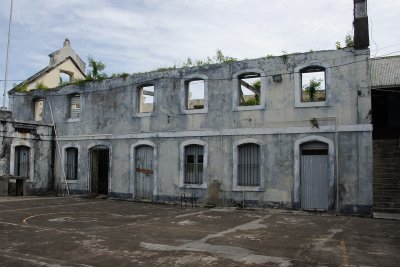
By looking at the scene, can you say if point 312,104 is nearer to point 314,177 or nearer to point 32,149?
point 314,177

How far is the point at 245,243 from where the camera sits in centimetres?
906

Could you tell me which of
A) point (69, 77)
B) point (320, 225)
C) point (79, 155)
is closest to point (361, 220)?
point (320, 225)

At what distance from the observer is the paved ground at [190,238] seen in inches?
296

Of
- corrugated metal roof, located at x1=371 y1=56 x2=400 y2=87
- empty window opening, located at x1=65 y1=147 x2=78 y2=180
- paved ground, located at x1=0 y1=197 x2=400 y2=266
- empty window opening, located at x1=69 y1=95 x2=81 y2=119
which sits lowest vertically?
paved ground, located at x1=0 y1=197 x2=400 y2=266

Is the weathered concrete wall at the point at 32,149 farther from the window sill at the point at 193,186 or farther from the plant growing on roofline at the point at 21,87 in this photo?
the window sill at the point at 193,186

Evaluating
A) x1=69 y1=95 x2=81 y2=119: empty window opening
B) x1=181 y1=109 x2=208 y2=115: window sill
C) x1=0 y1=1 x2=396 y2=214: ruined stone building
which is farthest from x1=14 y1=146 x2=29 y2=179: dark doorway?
x1=181 y1=109 x2=208 y2=115: window sill

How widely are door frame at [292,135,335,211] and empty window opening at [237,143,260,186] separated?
1661 millimetres

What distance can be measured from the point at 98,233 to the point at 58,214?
13.7 feet

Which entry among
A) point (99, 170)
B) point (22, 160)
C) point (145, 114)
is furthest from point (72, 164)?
point (145, 114)

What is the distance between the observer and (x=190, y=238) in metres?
9.64

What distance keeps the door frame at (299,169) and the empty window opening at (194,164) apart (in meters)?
4.32

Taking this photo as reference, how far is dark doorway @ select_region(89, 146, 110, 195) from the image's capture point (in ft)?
68.2

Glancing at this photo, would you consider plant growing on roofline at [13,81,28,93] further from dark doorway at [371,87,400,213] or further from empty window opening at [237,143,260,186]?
dark doorway at [371,87,400,213]

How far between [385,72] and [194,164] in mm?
10235
